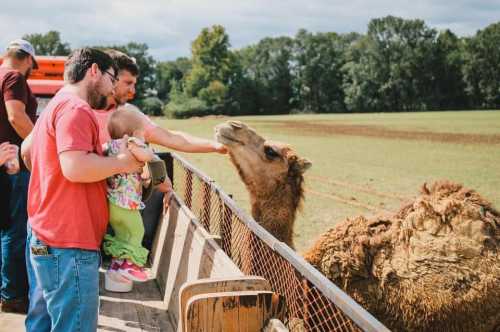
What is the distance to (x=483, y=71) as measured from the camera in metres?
84.7

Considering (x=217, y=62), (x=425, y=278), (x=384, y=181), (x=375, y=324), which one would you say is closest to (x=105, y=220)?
(x=375, y=324)

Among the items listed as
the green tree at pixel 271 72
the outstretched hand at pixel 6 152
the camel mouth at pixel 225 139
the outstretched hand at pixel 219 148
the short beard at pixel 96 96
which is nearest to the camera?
the short beard at pixel 96 96

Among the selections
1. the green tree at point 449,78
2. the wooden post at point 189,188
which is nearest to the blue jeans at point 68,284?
the wooden post at point 189,188

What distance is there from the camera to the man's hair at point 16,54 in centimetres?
498

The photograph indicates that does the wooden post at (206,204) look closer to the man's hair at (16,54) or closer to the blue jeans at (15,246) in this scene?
the blue jeans at (15,246)

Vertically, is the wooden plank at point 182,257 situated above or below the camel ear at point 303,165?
below

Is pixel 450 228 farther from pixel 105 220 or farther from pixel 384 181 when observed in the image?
pixel 384 181

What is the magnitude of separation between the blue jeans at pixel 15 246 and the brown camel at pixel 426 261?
2.47 metres

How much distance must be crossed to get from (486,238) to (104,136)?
9.58 feet

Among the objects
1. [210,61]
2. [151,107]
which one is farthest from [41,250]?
[210,61]

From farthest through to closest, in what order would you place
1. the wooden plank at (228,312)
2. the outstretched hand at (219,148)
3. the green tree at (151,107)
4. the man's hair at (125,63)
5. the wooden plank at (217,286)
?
the green tree at (151,107) → the outstretched hand at (219,148) → the man's hair at (125,63) → the wooden plank at (217,286) → the wooden plank at (228,312)

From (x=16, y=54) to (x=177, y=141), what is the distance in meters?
1.89

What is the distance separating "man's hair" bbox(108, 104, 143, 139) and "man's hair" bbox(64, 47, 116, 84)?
0.83 metres

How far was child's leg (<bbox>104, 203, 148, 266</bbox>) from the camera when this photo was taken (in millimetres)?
3811
